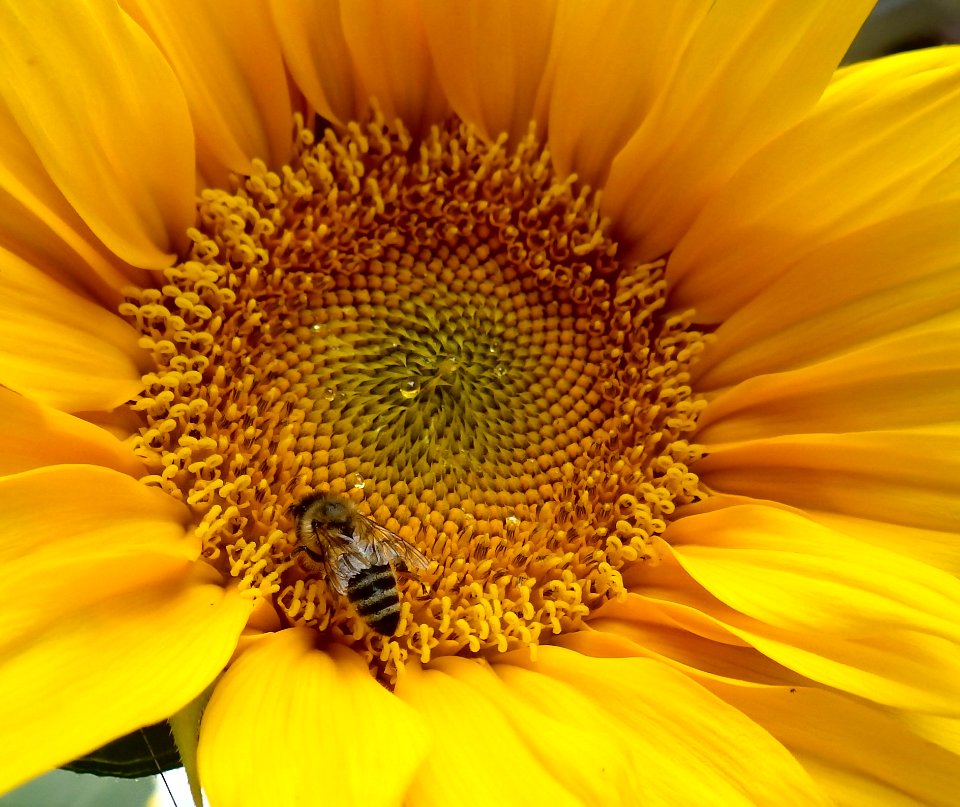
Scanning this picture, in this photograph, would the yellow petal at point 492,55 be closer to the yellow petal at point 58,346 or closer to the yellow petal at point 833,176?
the yellow petal at point 833,176

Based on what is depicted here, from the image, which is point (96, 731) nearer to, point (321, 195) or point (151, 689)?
point (151, 689)

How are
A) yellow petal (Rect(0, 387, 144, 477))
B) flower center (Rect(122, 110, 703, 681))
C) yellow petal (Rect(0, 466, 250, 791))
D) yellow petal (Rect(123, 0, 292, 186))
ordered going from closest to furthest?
yellow petal (Rect(0, 466, 250, 791)) → yellow petal (Rect(0, 387, 144, 477)) → yellow petal (Rect(123, 0, 292, 186)) → flower center (Rect(122, 110, 703, 681))

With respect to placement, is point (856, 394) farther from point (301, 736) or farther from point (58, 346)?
point (58, 346)

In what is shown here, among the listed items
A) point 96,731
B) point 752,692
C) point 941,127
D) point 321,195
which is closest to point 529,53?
point 321,195

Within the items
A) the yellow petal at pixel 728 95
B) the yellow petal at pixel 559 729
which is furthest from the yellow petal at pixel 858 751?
the yellow petal at pixel 728 95

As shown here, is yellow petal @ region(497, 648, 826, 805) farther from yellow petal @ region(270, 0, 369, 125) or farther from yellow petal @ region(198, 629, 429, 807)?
yellow petal @ region(270, 0, 369, 125)

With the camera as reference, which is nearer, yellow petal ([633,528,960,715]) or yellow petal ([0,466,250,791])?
yellow petal ([0,466,250,791])

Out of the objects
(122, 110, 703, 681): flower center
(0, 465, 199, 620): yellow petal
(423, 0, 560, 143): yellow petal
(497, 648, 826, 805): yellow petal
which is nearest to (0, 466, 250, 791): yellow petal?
(0, 465, 199, 620): yellow petal
